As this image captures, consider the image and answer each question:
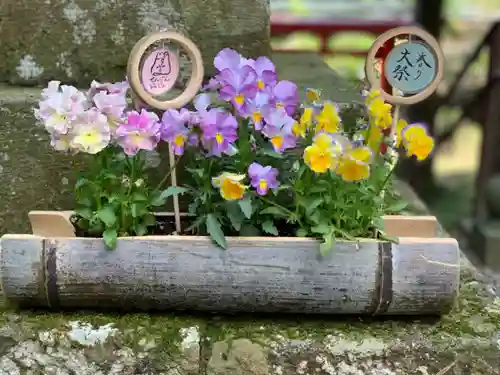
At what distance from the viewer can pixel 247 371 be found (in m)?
1.30

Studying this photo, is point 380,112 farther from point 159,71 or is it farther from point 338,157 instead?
point 159,71

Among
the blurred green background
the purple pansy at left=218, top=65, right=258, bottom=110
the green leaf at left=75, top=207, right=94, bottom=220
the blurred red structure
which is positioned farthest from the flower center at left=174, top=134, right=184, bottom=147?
the blurred red structure

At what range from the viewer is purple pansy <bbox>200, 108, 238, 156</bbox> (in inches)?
51.5

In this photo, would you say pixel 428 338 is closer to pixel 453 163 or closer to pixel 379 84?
pixel 379 84

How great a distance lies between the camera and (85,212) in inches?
54.1

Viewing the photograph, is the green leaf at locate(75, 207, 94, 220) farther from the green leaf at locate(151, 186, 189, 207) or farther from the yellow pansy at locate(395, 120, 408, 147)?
the yellow pansy at locate(395, 120, 408, 147)

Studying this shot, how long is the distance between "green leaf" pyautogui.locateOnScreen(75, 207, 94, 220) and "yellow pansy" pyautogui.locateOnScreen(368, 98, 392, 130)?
1.90 feet

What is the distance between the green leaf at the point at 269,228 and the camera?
1363mm

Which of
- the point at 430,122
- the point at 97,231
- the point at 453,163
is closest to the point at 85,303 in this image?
the point at 97,231

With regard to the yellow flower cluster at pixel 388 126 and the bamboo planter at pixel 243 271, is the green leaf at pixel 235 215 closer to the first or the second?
the bamboo planter at pixel 243 271

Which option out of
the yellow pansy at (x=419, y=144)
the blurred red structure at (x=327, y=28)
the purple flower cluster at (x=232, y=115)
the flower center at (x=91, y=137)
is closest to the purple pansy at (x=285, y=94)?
the purple flower cluster at (x=232, y=115)

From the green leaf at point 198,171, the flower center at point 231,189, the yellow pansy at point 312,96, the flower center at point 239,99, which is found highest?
the flower center at point 239,99

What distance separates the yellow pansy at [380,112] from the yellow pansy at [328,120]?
0.24 feet

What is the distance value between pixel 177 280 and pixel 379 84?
0.56 m
